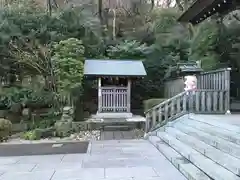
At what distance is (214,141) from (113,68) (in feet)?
27.2

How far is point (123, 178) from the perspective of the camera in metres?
4.46

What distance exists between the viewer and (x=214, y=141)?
5027mm

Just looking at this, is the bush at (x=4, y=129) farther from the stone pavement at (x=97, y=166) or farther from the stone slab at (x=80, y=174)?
the stone slab at (x=80, y=174)

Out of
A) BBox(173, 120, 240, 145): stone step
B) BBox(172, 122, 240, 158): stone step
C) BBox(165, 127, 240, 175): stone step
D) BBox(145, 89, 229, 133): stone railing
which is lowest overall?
BBox(165, 127, 240, 175): stone step

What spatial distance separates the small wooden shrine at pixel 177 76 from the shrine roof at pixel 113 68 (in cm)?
159

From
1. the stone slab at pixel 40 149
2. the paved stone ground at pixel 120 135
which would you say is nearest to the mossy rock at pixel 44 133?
the stone slab at pixel 40 149

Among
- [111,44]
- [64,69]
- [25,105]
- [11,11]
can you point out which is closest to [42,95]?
[25,105]

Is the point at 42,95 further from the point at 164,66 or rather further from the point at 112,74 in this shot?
the point at 164,66

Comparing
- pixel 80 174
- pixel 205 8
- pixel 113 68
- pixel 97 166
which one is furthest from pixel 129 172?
pixel 113 68

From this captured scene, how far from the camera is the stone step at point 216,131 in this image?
4.58 m

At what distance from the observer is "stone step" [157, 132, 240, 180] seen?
3.72m

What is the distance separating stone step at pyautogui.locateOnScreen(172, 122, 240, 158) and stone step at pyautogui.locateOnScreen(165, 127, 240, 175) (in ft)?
0.25

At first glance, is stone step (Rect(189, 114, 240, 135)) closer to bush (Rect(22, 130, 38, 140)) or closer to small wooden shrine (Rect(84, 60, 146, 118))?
small wooden shrine (Rect(84, 60, 146, 118))

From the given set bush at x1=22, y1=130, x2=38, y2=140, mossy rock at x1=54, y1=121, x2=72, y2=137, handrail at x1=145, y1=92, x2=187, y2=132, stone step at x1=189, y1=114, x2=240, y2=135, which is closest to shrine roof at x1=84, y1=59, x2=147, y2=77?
mossy rock at x1=54, y1=121, x2=72, y2=137
